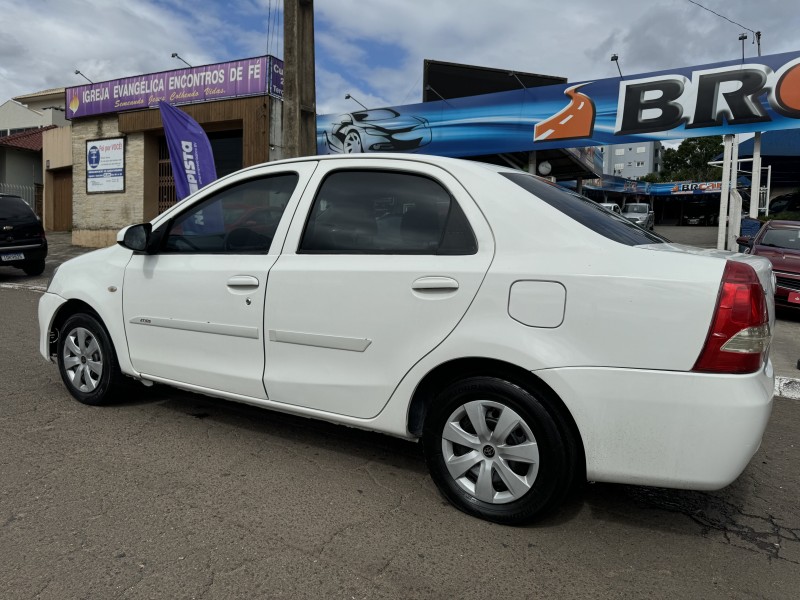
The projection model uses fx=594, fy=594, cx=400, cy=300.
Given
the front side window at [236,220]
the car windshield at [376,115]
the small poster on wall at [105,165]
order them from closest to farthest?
1. the front side window at [236,220]
2. the car windshield at [376,115]
3. the small poster on wall at [105,165]

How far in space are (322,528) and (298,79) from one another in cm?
736

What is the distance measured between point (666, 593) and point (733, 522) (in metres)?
0.83

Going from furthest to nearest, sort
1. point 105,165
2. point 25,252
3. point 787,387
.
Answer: point 105,165
point 25,252
point 787,387

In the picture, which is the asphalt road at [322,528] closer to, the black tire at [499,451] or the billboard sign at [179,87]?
the black tire at [499,451]

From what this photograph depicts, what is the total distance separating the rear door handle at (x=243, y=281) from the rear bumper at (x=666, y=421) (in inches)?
66.2

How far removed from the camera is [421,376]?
283 centimetres

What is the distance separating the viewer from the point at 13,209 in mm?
11906

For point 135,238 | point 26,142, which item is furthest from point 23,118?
point 135,238

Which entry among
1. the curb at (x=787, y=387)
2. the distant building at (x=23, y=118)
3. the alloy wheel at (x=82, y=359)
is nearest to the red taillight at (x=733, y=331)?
the curb at (x=787, y=387)

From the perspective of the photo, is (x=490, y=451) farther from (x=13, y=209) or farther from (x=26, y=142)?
(x=26, y=142)

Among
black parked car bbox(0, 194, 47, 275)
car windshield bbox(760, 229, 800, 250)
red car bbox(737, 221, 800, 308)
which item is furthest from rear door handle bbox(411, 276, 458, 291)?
black parked car bbox(0, 194, 47, 275)

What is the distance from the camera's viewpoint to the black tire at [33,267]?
1237 centimetres

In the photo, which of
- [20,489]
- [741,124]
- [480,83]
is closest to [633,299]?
[20,489]

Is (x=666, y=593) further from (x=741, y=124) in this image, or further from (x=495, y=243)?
(x=741, y=124)
